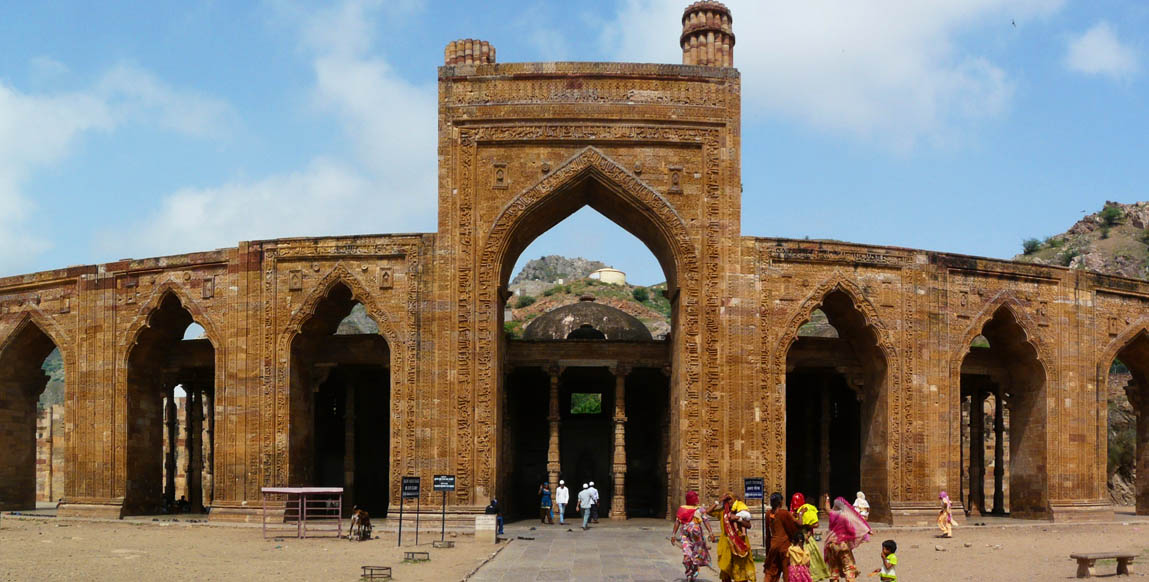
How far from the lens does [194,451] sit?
31.9 metres

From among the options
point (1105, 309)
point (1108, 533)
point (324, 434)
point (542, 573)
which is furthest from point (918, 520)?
point (324, 434)

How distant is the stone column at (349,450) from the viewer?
2959 cm

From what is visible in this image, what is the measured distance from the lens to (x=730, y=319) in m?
25.7

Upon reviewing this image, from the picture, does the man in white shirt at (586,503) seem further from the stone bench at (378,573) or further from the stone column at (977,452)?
the stone column at (977,452)

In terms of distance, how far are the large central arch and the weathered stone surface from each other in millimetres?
51

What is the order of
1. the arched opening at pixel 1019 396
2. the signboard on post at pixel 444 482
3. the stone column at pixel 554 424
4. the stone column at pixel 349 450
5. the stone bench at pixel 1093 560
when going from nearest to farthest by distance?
the stone bench at pixel 1093 560 < the signboard on post at pixel 444 482 < the arched opening at pixel 1019 396 < the stone column at pixel 554 424 < the stone column at pixel 349 450

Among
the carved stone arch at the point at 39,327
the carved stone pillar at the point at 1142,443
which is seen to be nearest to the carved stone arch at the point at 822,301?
the carved stone pillar at the point at 1142,443

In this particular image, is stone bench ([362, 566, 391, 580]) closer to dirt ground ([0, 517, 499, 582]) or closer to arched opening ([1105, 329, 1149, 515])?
dirt ground ([0, 517, 499, 582])

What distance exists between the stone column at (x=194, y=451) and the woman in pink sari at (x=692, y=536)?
19.6 m

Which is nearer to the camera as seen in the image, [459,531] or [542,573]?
[542,573]

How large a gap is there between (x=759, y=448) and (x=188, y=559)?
1246cm

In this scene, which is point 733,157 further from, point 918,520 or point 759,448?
point 918,520

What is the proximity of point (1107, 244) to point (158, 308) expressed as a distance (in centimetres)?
6399

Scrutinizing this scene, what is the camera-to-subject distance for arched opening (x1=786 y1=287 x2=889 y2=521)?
26.8 metres
